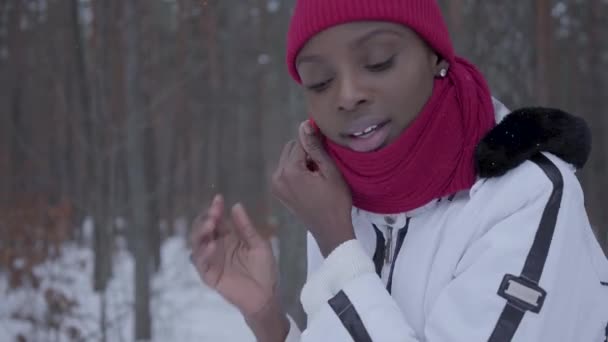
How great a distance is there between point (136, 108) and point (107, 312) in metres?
2.22

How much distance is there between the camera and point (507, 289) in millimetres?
1007

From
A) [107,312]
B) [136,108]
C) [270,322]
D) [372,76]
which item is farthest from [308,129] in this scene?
[107,312]

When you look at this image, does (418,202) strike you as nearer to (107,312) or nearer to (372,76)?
(372,76)

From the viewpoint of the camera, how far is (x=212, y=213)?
1423mm

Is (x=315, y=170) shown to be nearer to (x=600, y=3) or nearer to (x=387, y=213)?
(x=387, y=213)

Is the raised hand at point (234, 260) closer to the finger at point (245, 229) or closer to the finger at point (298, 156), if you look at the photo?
the finger at point (245, 229)

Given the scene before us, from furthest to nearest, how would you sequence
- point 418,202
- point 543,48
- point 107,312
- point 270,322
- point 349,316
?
point 107,312
point 543,48
point 270,322
point 418,202
point 349,316

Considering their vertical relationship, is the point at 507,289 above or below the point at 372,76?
below

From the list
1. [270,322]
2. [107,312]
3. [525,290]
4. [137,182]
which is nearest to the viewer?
[525,290]

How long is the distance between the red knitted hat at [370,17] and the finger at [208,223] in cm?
39

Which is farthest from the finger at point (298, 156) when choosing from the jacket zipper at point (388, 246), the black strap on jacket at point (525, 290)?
the black strap on jacket at point (525, 290)

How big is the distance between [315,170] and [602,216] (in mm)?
2942

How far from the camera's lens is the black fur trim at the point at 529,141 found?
3.71ft

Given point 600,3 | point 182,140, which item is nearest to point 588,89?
point 600,3
